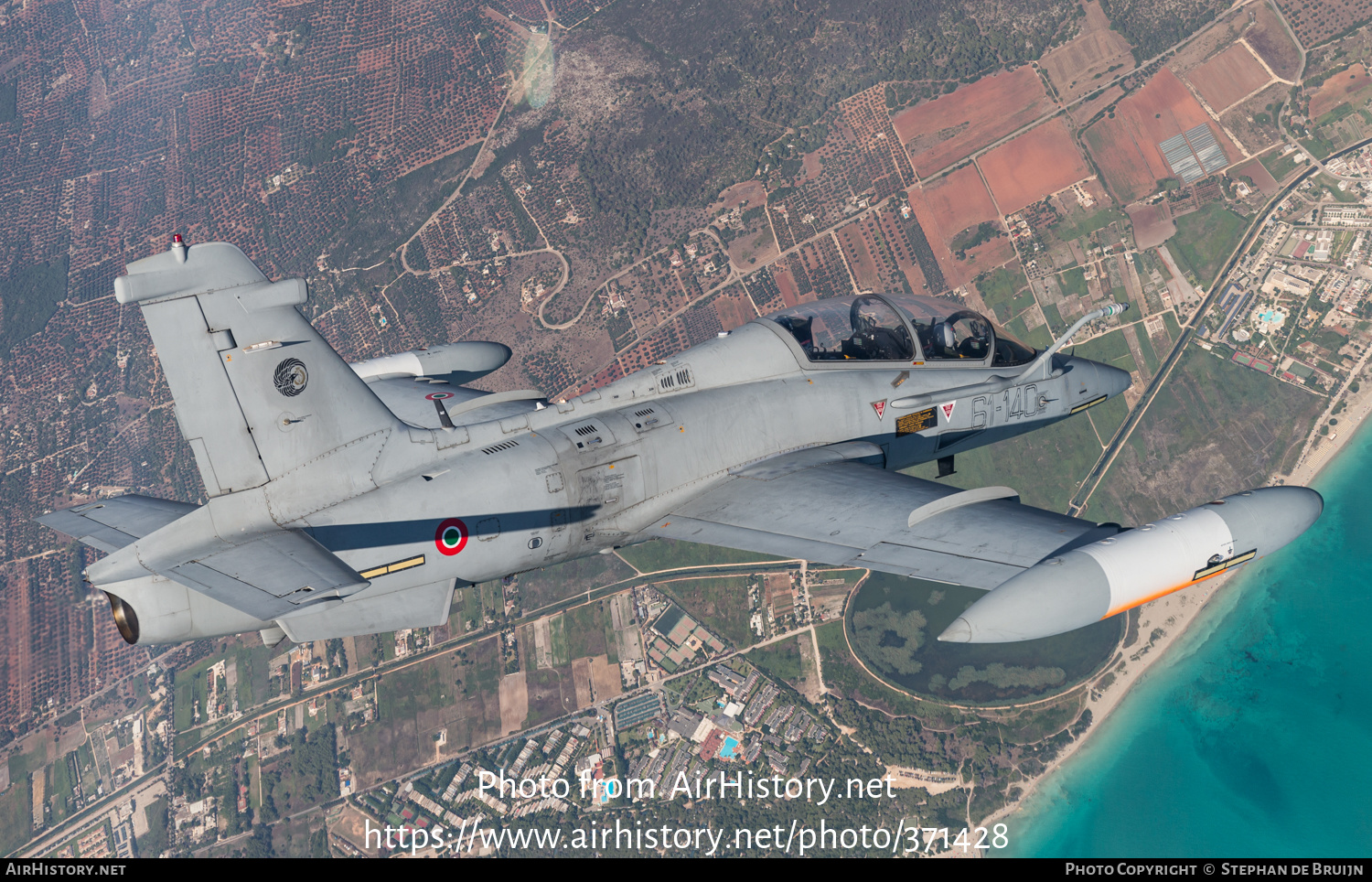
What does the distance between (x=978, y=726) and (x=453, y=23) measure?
121 ft

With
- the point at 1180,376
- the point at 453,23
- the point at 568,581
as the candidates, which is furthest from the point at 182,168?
the point at 1180,376

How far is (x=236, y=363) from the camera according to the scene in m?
11.4

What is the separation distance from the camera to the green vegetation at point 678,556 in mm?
26594

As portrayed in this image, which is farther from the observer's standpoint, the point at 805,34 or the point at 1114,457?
the point at 805,34

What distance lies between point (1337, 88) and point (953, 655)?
26333mm

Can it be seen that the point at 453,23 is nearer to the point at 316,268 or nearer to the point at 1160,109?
the point at 316,268

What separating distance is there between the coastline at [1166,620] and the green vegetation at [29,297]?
1676 inches

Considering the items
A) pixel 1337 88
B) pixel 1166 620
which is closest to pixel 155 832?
pixel 1166 620

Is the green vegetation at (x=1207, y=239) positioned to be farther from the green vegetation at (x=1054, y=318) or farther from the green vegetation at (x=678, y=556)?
the green vegetation at (x=678, y=556)

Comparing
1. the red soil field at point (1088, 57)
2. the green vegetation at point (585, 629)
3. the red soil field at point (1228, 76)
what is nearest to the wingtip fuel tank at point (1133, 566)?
the green vegetation at point (585, 629)

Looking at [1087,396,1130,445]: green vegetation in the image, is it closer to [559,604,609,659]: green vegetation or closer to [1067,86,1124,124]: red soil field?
[1067,86,1124,124]: red soil field

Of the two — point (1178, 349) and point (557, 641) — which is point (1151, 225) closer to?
point (1178, 349)

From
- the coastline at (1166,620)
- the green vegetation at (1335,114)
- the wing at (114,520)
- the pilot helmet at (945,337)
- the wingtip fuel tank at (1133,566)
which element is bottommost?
the coastline at (1166,620)

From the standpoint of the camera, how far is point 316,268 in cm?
3238
